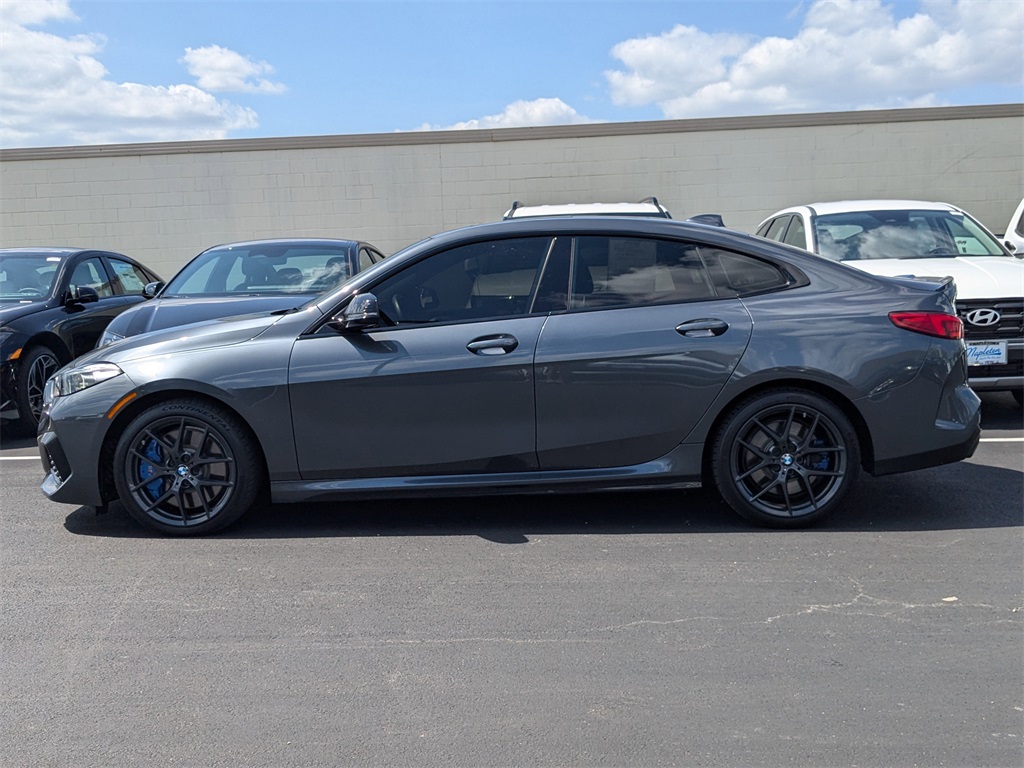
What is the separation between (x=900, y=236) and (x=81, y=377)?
23.1 ft

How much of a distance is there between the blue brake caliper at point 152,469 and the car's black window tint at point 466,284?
54.2 inches

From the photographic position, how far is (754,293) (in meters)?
5.23

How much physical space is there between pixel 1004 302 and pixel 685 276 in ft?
11.7

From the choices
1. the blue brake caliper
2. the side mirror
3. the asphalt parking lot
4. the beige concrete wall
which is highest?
the beige concrete wall

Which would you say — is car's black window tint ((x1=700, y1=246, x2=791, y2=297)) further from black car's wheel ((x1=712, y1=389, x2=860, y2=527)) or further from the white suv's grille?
the white suv's grille

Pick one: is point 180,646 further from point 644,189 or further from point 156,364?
point 644,189

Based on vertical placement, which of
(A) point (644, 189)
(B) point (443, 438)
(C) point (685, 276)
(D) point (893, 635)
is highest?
(A) point (644, 189)

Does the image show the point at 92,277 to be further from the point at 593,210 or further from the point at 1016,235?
the point at 1016,235

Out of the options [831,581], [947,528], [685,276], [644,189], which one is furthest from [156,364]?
[644,189]

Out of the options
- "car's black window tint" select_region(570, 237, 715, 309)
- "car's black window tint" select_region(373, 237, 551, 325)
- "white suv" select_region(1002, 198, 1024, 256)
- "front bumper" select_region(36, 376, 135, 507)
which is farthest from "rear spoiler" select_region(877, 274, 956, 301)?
"white suv" select_region(1002, 198, 1024, 256)

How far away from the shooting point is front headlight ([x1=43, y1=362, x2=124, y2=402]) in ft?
17.0

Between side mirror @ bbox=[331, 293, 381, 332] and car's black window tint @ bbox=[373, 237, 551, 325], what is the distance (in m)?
0.17

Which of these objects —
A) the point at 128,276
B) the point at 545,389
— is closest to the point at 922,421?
the point at 545,389

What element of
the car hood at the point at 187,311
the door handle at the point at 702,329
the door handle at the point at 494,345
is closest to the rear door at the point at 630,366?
the door handle at the point at 702,329
